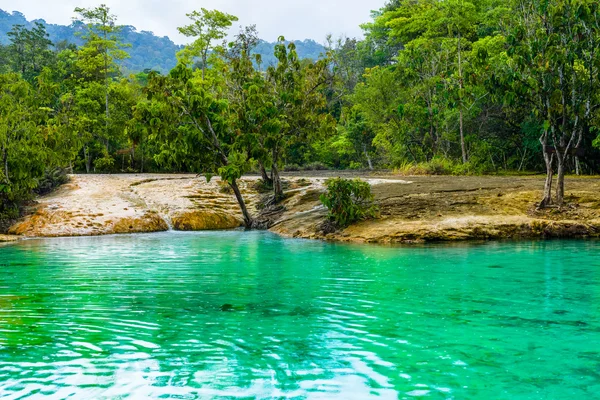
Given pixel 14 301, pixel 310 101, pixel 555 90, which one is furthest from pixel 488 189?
pixel 14 301

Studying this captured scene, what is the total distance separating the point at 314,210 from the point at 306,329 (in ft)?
36.7

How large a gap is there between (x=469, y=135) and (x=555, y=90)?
14116mm

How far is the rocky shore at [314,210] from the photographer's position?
42.0ft

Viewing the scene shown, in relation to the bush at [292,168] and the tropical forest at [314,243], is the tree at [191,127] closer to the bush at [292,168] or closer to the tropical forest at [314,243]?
the tropical forest at [314,243]

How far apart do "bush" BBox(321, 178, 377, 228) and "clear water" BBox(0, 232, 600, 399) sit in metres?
4.20

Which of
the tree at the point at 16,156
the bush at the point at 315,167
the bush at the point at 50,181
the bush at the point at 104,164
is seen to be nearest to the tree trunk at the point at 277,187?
the tree at the point at 16,156

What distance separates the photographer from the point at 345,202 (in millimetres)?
13938

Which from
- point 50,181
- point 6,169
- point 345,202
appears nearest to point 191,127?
point 345,202

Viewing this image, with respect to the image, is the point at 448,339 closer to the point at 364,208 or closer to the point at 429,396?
the point at 429,396

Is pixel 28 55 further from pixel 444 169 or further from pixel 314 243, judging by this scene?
pixel 314 243

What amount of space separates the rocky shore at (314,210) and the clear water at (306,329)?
9.87 feet

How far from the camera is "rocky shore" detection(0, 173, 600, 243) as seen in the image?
12.8 meters

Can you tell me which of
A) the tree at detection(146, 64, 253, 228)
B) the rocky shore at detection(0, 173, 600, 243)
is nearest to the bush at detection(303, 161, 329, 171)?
the rocky shore at detection(0, 173, 600, 243)

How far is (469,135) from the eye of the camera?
27375 mm
